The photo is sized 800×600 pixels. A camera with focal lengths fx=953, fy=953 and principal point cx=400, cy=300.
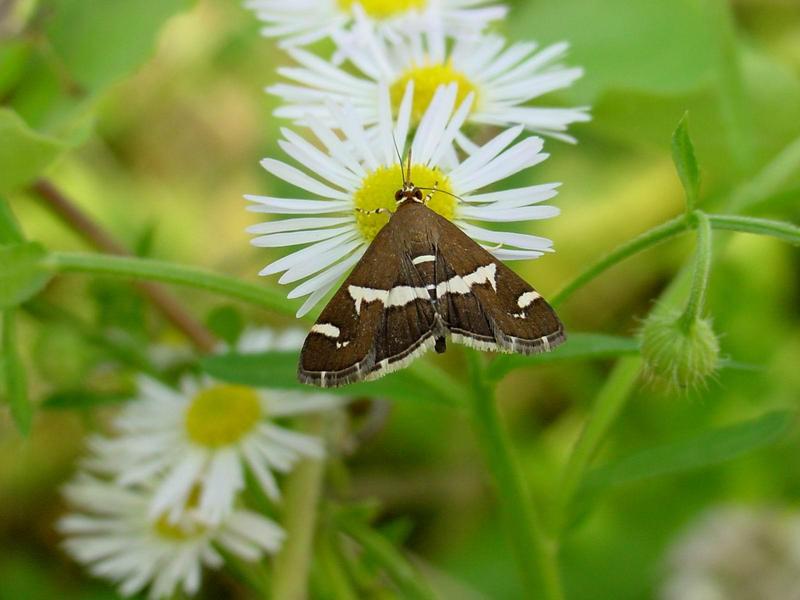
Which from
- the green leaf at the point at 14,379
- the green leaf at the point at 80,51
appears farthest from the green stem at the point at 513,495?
the green leaf at the point at 80,51

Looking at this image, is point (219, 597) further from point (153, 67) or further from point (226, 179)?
point (153, 67)

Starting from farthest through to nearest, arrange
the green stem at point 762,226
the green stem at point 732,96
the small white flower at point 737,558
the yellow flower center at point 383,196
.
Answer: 1. the small white flower at point 737,558
2. the green stem at point 732,96
3. the yellow flower center at point 383,196
4. the green stem at point 762,226

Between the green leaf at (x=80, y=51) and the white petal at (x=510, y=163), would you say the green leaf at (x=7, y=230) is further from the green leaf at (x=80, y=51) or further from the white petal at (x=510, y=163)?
the white petal at (x=510, y=163)

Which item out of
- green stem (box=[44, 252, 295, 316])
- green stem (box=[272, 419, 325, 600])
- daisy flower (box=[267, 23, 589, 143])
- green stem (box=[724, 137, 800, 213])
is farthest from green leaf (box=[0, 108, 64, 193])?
green stem (box=[724, 137, 800, 213])

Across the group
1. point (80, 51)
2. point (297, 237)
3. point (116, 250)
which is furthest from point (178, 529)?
point (80, 51)

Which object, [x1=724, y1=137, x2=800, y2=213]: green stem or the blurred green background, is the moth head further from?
[x1=724, y1=137, x2=800, y2=213]: green stem
